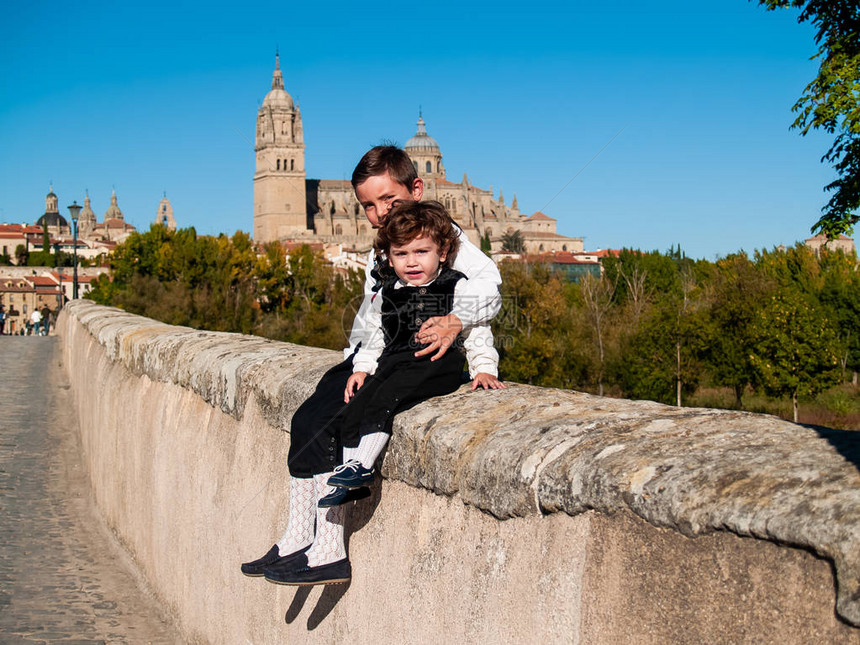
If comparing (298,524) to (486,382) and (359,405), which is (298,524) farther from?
(486,382)

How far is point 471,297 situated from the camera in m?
2.38

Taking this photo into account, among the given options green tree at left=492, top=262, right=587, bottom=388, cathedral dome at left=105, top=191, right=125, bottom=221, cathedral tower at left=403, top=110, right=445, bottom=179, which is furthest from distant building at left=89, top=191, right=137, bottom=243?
green tree at left=492, top=262, right=587, bottom=388

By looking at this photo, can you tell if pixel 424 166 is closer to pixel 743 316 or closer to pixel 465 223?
pixel 465 223

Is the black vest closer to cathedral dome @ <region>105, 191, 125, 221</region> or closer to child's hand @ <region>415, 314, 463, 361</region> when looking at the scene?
child's hand @ <region>415, 314, 463, 361</region>

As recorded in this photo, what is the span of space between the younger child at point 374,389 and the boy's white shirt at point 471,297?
0.08 feet

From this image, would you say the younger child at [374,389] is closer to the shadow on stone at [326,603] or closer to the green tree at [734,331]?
the shadow on stone at [326,603]

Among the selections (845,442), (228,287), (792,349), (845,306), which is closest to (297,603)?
(845,442)

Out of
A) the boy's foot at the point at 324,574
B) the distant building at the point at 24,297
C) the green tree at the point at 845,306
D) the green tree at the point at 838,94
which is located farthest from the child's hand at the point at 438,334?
the distant building at the point at 24,297

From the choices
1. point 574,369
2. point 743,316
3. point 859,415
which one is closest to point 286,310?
point 574,369

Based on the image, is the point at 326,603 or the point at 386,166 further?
the point at 386,166

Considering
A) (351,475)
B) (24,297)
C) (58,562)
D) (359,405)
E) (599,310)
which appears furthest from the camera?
(24,297)

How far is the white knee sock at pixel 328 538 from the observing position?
1999mm

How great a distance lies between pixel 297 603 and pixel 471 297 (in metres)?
0.90

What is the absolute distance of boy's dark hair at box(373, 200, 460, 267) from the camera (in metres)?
2.35
